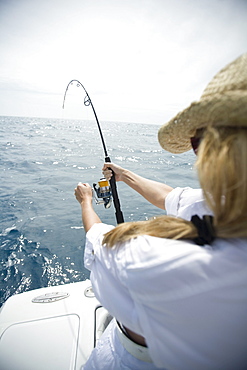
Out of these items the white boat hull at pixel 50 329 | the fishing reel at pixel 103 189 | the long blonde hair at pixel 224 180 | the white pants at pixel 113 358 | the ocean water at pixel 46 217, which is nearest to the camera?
the long blonde hair at pixel 224 180

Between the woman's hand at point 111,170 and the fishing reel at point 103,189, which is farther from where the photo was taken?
the woman's hand at point 111,170

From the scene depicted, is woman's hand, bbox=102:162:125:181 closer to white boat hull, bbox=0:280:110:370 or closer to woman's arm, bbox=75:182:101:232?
woman's arm, bbox=75:182:101:232

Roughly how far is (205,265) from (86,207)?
927mm

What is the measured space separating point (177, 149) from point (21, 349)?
172cm

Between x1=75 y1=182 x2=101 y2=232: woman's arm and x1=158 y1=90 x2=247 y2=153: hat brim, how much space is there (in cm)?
65

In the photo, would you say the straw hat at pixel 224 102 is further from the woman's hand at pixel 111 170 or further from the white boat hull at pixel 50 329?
the white boat hull at pixel 50 329

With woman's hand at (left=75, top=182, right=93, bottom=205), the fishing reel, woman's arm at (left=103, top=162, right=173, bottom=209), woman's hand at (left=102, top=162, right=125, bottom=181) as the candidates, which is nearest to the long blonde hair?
woman's hand at (left=75, top=182, right=93, bottom=205)

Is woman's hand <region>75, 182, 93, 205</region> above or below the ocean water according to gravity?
above

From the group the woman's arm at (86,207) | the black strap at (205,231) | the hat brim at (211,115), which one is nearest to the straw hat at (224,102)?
the hat brim at (211,115)

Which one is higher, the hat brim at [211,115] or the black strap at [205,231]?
the hat brim at [211,115]

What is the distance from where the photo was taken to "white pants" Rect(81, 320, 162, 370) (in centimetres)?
90

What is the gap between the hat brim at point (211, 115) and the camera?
56 centimetres

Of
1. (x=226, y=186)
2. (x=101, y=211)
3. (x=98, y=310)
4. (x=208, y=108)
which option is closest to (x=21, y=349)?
(x=98, y=310)

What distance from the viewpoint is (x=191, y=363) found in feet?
2.04
